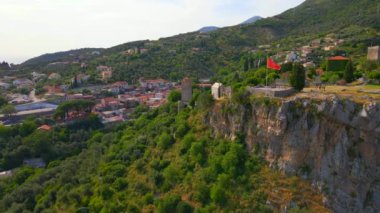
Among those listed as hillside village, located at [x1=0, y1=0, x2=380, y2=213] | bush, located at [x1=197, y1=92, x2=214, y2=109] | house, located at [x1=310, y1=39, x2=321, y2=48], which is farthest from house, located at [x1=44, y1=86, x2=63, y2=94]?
bush, located at [x1=197, y1=92, x2=214, y2=109]

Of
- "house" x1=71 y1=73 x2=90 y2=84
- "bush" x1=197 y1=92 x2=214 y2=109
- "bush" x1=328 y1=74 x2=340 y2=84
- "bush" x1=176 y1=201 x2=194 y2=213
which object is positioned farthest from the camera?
"house" x1=71 y1=73 x2=90 y2=84

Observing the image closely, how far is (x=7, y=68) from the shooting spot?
5103 inches

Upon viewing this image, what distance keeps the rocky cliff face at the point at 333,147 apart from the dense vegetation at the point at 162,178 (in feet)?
3.92

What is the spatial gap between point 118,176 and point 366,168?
20.2m

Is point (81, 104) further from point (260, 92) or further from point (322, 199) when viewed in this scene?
point (322, 199)

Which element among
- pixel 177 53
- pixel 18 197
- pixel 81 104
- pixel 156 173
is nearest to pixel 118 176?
pixel 156 173

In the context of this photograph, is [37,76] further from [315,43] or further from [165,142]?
[165,142]

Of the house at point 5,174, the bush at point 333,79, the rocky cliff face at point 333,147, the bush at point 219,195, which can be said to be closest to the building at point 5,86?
the house at point 5,174

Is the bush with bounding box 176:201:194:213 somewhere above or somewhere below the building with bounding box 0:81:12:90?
below

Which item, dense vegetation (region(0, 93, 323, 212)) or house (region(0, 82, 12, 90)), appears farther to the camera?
house (region(0, 82, 12, 90))

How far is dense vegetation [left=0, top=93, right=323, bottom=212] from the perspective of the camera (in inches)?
1072

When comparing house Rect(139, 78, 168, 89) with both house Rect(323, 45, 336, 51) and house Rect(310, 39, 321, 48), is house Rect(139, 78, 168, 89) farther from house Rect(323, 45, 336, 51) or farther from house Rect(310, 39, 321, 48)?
house Rect(323, 45, 336, 51)

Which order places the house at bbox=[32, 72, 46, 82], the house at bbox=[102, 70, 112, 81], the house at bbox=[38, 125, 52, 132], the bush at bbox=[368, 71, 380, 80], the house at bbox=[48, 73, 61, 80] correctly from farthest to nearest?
the house at bbox=[32, 72, 46, 82]
the house at bbox=[48, 73, 61, 80]
the house at bbox=[102, 70, 112, 81]
the house at bbox=[38, 125, 52, 132]
the bush at bbox=[368, 71, 380, 80]

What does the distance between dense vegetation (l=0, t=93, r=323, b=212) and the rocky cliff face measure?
1.19 m
